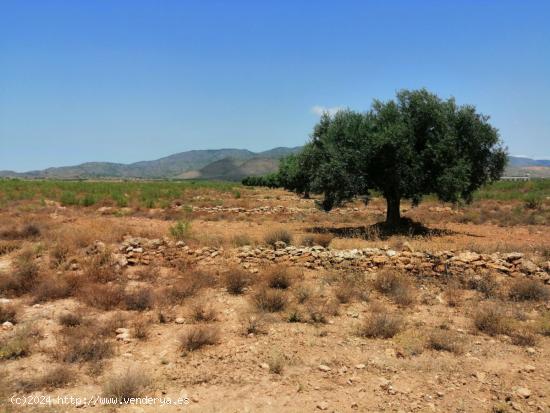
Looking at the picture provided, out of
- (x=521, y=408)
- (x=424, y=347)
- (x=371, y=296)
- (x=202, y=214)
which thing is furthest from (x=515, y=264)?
(x=202, y=214)

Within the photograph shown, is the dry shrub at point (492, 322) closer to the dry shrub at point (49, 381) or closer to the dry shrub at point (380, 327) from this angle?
the dry shrub at point (380, 327)

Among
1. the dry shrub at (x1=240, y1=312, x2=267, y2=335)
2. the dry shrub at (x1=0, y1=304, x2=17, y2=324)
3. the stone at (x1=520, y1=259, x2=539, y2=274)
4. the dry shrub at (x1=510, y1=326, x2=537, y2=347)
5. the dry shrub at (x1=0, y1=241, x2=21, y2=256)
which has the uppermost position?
the dry shrub at (x1=0, y1=241, x2=21, y2=256)

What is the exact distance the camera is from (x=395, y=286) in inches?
351

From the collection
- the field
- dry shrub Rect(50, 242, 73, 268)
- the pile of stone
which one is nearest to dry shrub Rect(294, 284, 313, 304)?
the field

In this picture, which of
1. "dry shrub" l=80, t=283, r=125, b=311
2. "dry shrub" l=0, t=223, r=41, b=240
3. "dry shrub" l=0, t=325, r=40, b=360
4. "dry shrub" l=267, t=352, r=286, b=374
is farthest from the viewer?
"dry shrub" l=0, t=223, r=41, b=240

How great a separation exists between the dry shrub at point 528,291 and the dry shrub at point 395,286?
6.97ft

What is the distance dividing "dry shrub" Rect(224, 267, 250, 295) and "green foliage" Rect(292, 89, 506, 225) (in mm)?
8850

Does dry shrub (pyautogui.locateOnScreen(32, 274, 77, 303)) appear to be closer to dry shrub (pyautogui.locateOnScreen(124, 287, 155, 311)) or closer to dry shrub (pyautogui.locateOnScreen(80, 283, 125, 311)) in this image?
dry shrub (pyautogui.locateOnScreen(80, 283, 125, 311))

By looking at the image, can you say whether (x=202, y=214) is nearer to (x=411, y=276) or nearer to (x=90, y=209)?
(x=90, y=209)

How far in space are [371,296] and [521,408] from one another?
4.12m

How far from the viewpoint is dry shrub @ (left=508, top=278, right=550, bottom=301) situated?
8.56 metres

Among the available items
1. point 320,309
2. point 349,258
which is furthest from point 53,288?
point 349,258

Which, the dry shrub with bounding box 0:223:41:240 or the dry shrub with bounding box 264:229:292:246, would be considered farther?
the dry shrub with bounding box 0:223:41:240

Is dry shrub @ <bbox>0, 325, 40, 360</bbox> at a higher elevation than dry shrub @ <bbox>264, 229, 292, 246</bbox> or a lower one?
lower
